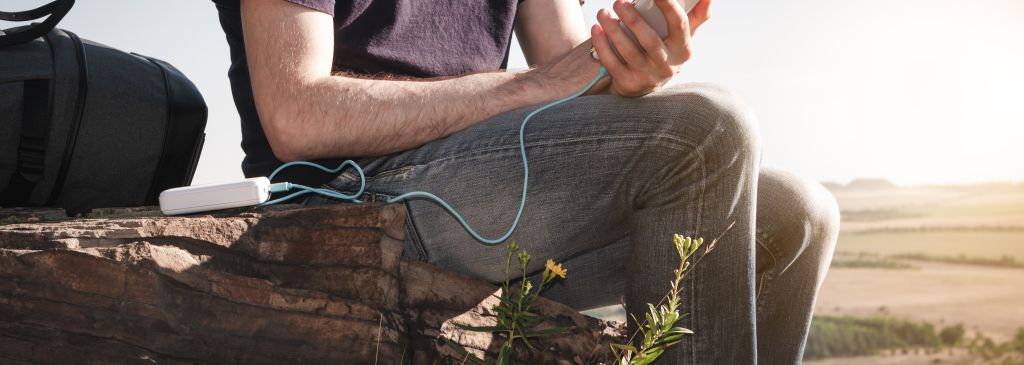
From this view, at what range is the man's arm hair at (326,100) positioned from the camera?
5.44ft

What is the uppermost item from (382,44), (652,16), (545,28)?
(652,16)

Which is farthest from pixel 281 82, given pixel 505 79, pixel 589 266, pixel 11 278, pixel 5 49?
pixel 5 49

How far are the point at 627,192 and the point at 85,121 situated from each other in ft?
5.01

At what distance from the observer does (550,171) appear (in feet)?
5.14

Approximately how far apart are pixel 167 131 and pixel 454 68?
0.88m

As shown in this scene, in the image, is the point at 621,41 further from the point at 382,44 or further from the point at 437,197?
the point at 382,44

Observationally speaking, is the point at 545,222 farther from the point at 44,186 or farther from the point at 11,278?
the point at 44,186

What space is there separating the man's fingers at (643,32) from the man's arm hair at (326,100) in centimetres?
20

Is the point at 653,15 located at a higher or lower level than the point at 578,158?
higher

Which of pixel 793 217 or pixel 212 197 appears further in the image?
pixel 793 217

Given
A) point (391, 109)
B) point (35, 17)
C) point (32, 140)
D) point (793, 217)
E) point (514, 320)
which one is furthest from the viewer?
point (35, 17)

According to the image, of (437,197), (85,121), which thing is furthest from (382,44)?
(85,121)

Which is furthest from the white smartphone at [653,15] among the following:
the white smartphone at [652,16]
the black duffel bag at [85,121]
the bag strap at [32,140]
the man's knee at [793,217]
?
the bag strap at [32,140]

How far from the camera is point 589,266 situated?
5.99 ft
